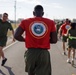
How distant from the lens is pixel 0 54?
10.6 m

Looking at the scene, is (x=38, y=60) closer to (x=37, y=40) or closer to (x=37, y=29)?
(x=37, y=40)

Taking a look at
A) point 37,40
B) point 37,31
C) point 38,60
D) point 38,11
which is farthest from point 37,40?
point 38,11

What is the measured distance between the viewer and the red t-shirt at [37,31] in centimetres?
528

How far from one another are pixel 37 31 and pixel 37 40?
152 mm

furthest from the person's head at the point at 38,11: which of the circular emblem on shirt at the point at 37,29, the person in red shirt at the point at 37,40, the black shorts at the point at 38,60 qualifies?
the black shorts at the point at 38,60

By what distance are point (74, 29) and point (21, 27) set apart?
5.45 meters

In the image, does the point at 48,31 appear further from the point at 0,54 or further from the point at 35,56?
the point at 0,54

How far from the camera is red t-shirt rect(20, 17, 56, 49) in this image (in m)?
5.28

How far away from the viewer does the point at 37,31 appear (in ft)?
17.4

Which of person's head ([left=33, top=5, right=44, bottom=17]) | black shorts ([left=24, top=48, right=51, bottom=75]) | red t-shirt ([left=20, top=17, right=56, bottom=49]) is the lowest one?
black shorts ([left=24, top=48, right=51, bottom=75])

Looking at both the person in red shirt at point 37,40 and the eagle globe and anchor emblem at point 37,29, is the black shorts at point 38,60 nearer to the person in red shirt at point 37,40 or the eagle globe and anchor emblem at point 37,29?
the person in red shirt at point 37,40

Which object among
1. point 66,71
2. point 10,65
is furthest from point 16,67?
point 66,71

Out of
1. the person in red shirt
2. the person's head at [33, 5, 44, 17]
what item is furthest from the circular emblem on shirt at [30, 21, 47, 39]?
the person's head at [33, 5, 44, 17]

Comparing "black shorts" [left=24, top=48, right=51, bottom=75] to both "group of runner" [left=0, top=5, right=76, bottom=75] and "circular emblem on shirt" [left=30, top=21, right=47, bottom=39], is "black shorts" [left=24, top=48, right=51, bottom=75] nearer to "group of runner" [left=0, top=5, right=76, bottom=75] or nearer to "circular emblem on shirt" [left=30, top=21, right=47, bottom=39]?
"group of runner" [left=0, top=5, right=76, bottom=75]
